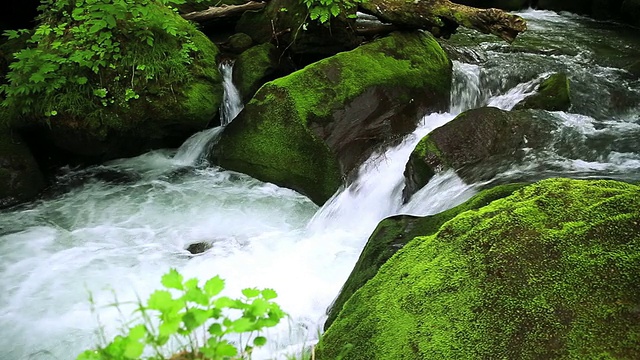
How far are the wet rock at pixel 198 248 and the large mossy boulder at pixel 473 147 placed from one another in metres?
2.22

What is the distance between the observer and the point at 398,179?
5684mm

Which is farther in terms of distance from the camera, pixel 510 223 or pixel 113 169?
pixel 113 169

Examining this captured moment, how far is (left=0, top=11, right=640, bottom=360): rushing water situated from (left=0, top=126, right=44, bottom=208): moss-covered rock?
191 millimetres

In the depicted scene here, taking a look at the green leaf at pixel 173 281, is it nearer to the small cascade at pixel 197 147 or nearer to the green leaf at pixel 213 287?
the green leaf at pixel 213 287

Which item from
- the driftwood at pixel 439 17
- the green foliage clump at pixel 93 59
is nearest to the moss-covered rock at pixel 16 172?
the green foliage clump at pixel 93 59

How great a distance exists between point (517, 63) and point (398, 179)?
14.6 ft

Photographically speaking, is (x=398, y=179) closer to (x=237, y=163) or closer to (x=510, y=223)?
(x=237, y=163)

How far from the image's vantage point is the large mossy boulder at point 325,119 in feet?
19.6

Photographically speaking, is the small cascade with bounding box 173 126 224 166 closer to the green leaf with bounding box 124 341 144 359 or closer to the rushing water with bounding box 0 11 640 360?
the rushing water with bounding box 0 11 640 360

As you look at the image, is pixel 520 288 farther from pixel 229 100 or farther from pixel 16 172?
pixel 16 172

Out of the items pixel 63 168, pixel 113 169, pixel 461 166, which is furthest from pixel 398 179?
pixel 63 168

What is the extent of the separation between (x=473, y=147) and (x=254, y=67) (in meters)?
3.53

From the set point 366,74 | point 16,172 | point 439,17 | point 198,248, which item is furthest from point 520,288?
point 16,172

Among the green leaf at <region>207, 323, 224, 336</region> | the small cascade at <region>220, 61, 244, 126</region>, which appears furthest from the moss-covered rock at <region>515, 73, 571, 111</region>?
the green leaf at <region>207, 323, 224, 336</region>
